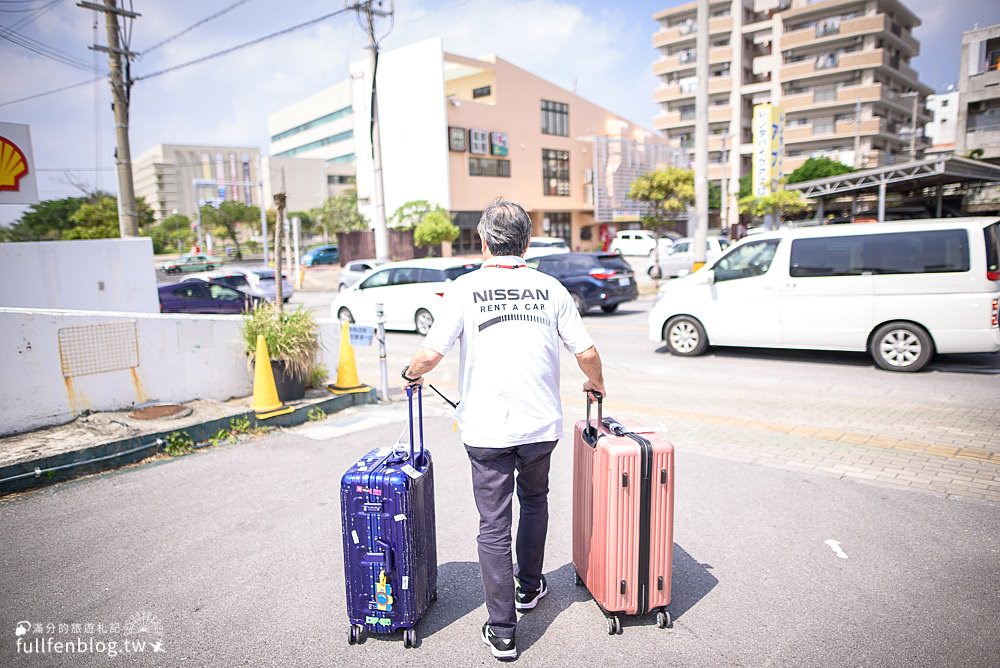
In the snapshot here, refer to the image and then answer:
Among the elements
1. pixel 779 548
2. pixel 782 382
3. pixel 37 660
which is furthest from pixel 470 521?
pixel 782 382

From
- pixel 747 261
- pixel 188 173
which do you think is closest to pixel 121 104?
pixel 747 261

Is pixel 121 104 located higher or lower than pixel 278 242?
higher

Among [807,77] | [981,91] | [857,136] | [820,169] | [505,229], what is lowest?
[505,229]

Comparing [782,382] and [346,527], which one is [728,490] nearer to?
[346,527]

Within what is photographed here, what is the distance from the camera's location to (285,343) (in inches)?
280

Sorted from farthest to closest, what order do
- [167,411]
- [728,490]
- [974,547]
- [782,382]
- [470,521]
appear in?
1. [782,382]
2. [167,411]
3. [728,490]
4. [470,521]
5. [974,547]

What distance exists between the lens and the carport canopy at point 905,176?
17889 millimetres

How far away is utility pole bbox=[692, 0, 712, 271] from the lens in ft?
53.6

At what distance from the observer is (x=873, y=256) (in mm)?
8984

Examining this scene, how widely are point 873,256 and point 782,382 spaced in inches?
93.1

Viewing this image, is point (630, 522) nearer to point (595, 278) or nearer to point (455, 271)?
point (455, 271)

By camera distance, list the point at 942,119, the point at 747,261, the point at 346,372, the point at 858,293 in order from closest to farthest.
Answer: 1. the point at 346,372
2. the point at 858,293
3. the point at 747,261
4. the point at 942,119

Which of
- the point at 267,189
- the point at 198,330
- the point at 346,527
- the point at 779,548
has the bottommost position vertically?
the point at 779,548

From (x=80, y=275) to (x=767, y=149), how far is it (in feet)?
73.4
